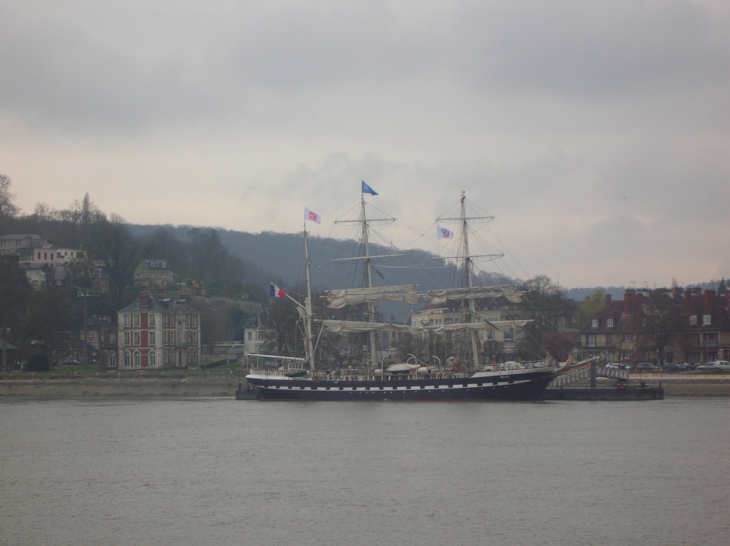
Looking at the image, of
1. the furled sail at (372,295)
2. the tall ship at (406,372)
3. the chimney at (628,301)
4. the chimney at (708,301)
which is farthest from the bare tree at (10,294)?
the chimney at (708,301)

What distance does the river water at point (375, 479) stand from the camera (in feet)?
94.8

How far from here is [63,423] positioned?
203ft

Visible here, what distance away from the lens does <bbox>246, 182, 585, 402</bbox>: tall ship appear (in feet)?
246

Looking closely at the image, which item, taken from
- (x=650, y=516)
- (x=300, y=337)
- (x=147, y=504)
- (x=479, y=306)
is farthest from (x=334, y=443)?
(x=479, y=306)

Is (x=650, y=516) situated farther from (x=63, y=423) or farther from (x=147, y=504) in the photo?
(x=63, y=423)

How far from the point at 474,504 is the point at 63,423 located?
36804 mm

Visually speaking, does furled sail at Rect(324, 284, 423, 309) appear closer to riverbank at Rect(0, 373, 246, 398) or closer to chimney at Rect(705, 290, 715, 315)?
riverbank at Rect(0, 373, 246, 398)

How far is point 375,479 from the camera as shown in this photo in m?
37.4

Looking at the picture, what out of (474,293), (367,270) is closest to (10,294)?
(367,270)

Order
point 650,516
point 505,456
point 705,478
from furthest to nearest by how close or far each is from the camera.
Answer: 1. point 505,456
2. point 705,478
3. point 650,516

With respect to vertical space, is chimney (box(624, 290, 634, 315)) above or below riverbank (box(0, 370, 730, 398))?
above

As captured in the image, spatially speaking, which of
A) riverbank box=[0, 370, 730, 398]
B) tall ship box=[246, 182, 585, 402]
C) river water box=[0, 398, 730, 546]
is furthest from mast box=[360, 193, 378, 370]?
river water box=[0, 398, 730, 546]

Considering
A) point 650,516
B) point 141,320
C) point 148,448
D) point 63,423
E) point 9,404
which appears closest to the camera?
point 650,516

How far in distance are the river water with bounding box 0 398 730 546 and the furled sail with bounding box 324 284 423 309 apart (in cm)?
2597
